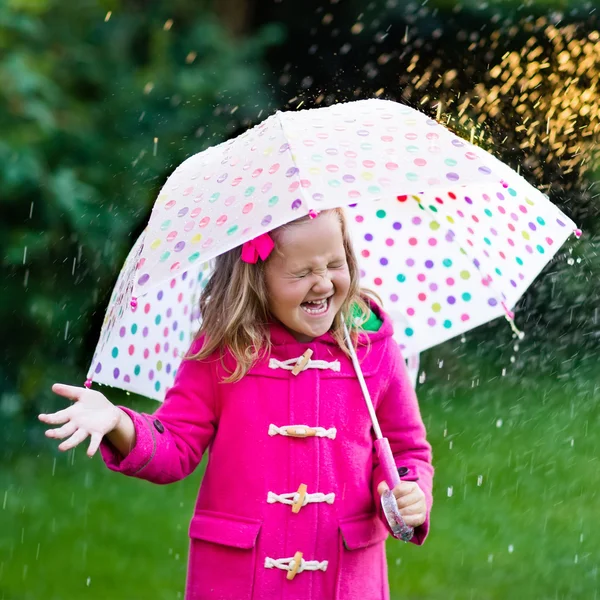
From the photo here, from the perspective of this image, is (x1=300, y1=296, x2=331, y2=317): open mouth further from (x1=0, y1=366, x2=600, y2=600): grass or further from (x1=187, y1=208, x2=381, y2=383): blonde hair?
(x1=0, y1=366, x2=600, y2=600): grass

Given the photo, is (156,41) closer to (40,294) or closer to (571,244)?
(40,294)

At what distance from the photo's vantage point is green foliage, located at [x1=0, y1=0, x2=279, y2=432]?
17.2ft

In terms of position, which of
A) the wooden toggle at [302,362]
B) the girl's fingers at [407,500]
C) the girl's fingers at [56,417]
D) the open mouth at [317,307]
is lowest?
the girl's fingers at [407,500]

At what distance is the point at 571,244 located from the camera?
23.5ft

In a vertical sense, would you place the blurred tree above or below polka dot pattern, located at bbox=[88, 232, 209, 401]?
above

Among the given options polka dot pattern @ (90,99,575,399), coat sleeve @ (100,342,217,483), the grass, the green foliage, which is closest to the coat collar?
coat sleeve @ (100,342,217,483)

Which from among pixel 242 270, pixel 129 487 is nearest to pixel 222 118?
pixel 129 487

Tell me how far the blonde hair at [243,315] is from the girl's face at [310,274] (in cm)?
3

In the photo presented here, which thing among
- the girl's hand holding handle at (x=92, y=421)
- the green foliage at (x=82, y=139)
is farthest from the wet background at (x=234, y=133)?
the girl's hand holding handle at (x=92, y=421)

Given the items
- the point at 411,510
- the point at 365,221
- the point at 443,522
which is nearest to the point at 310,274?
the point at 411,510

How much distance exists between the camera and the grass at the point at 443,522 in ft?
13.9

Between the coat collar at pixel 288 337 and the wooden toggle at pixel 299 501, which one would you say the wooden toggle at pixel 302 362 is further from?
the wooden toggle at pixel 299 501

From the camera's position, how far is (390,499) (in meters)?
2.39

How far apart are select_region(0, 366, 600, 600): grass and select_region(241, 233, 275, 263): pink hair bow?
78.2 inches
